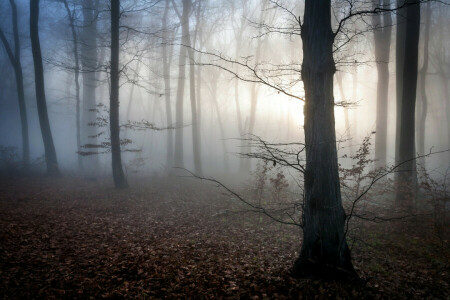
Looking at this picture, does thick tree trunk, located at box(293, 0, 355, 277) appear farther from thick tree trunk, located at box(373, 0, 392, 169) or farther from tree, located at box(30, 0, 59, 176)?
tree, located at box(30, 0, 59, 176)

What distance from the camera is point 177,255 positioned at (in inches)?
230

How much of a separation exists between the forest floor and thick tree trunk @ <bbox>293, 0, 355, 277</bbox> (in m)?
0.55

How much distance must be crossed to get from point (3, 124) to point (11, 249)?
125 feet

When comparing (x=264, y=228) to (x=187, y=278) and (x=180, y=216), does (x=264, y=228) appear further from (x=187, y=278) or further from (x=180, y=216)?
(x=187, y=278)

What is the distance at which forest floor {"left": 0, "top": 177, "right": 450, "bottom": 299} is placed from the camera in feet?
14.3

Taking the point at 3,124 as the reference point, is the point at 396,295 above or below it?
below

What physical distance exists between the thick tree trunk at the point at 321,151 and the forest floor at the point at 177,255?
55cm

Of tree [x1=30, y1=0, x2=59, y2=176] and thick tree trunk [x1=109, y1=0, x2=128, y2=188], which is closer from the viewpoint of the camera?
thick tree trunk [x1=109, y1=0, x2=128, y2=188]

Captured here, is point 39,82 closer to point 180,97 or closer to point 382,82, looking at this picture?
point 180,97

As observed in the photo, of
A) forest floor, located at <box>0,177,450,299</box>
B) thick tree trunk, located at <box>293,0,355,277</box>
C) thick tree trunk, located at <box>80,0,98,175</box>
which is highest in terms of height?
thick tree trunk, located at <box>80,0,98,175</box>

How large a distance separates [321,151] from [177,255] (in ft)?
12.5

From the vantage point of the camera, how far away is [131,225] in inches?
325

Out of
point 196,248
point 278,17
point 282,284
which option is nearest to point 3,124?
point 278,17

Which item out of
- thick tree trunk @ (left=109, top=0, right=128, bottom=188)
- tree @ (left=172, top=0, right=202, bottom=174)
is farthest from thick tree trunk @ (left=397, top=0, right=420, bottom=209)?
thick tree trunk @ (left=109, top=0, right=128, bottom=188)
